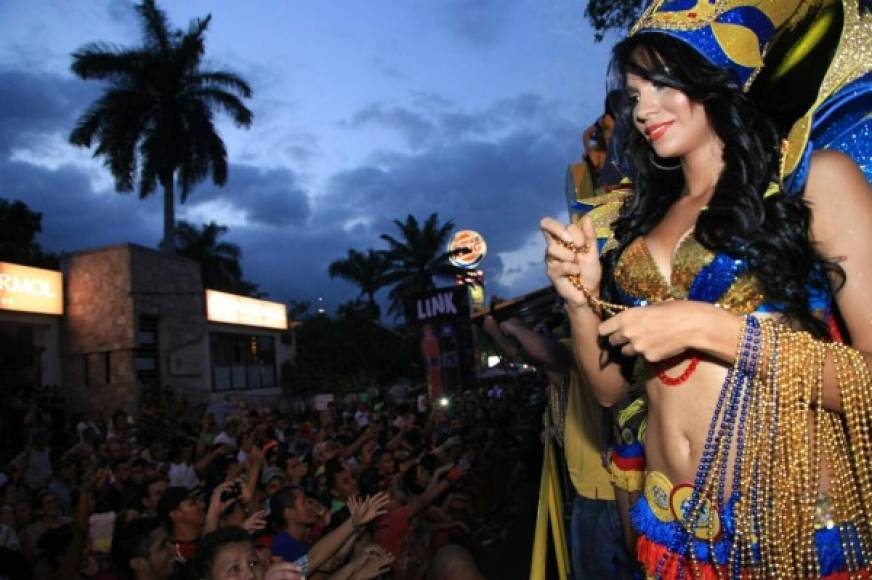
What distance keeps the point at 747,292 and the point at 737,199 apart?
0.75 feet

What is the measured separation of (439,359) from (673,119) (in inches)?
619

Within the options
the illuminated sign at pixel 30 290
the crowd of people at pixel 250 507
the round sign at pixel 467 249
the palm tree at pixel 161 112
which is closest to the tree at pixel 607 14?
the crowd of people at pixel 250 507

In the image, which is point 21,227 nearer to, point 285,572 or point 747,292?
point 285,572

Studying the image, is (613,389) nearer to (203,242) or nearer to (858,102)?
(858,102)

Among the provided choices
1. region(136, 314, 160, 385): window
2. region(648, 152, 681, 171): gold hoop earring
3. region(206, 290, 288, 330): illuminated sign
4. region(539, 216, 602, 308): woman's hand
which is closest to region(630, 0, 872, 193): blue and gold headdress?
region(648, 152, 681, 171): gold hoop earring

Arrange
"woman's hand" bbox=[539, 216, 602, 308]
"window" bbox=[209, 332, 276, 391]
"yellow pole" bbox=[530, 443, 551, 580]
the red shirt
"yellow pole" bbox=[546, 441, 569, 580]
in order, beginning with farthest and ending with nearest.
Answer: "window" bbox=[209, 332, 276, 391]
the red shirt
"yellow pole" bbox=[546, 441, 569, 580]
"yellow pole" bbox=[530, 443, 551, 580]
"woman's hand" bbox=[539, 216, 602, 308]

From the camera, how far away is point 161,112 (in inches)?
1107

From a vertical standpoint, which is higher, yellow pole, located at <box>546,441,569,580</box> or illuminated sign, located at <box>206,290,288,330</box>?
illuminated sign, located at <box>206,290,288,330</box>

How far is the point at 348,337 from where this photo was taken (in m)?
35.9

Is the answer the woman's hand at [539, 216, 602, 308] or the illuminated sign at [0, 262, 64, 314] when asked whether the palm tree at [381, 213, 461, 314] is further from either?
the woman's hand at [539, 216, 602, 308]

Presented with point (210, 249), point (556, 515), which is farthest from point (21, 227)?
point (556, 515)

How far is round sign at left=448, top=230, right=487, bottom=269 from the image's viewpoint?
42.1m

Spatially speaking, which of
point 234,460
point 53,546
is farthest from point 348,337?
point 53,546

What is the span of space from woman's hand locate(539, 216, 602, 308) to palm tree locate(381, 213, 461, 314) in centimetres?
4113
